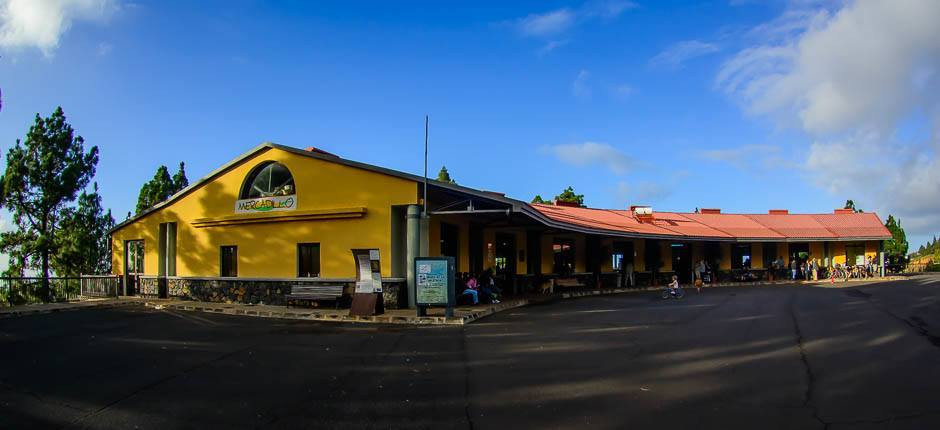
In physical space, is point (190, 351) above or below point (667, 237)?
below

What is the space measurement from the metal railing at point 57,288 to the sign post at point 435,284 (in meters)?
16.4

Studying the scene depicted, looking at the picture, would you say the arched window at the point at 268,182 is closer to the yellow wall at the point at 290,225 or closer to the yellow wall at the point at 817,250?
the yellow wall at the point at 290,225

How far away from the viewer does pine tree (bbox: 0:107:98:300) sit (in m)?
29.9

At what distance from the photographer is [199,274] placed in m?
22.1

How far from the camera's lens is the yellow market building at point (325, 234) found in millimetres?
17688

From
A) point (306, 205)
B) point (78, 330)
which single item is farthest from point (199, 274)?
point (78, 330)

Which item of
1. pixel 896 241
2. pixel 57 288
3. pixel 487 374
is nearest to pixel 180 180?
pixel 57 288

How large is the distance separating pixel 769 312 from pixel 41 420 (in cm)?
1613

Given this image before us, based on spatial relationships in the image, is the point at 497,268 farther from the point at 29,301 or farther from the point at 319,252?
the point at 29,301

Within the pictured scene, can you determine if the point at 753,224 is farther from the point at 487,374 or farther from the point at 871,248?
the point at 487,374

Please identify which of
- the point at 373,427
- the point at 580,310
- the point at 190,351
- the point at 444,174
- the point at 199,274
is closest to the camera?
the point at 373,427

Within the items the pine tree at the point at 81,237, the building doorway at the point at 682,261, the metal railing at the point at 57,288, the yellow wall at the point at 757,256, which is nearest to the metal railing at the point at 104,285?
the metal railing at the point at 57,288

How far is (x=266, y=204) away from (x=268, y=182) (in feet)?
2.74

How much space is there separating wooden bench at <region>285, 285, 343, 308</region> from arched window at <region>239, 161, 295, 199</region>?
11.7ft
